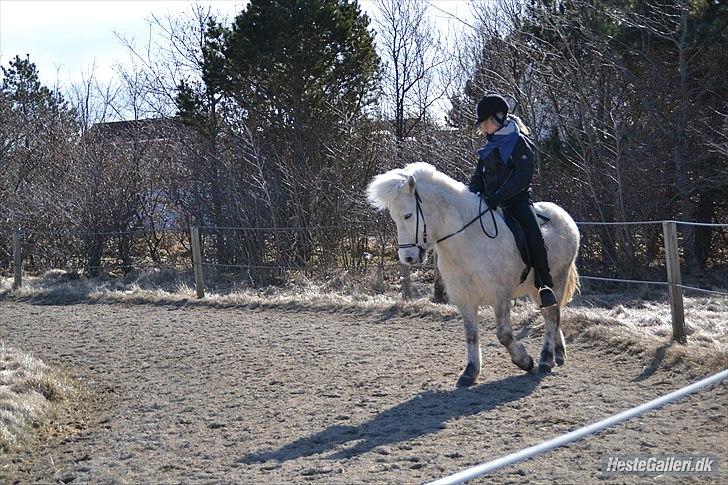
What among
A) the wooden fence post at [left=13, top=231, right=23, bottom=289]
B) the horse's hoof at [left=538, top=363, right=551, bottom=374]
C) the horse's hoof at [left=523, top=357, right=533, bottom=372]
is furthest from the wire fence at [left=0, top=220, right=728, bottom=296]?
the horse's hoof at [left=523, top=357, right=533, bottom=372]

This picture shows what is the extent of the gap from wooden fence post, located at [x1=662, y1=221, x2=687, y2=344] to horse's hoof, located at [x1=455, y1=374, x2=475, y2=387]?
2272 millimetres

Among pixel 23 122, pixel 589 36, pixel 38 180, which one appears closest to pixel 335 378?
pixel 589 36

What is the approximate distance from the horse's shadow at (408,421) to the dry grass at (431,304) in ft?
5.00

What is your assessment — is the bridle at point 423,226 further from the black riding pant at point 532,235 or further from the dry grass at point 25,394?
the dry grass at point 25,394

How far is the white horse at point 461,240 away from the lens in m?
6.78

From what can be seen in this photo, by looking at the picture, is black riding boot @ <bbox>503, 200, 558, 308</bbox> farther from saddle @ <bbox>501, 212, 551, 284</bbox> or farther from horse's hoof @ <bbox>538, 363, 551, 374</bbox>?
horse's hoof @ <bbox>538, 363, 551, 374</bbox>

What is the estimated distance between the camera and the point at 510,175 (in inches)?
279

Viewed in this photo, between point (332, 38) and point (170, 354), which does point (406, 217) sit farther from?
point (332, 38)

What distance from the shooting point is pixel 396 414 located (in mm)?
6352

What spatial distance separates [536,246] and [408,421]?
2022mm

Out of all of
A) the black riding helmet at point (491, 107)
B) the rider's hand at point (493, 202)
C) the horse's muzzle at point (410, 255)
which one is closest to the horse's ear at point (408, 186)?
the horse's muzzle at point (410, 255)

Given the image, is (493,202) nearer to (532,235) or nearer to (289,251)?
(532,235)

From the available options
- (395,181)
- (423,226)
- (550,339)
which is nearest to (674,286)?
(550,339)

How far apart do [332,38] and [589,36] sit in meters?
6.77
